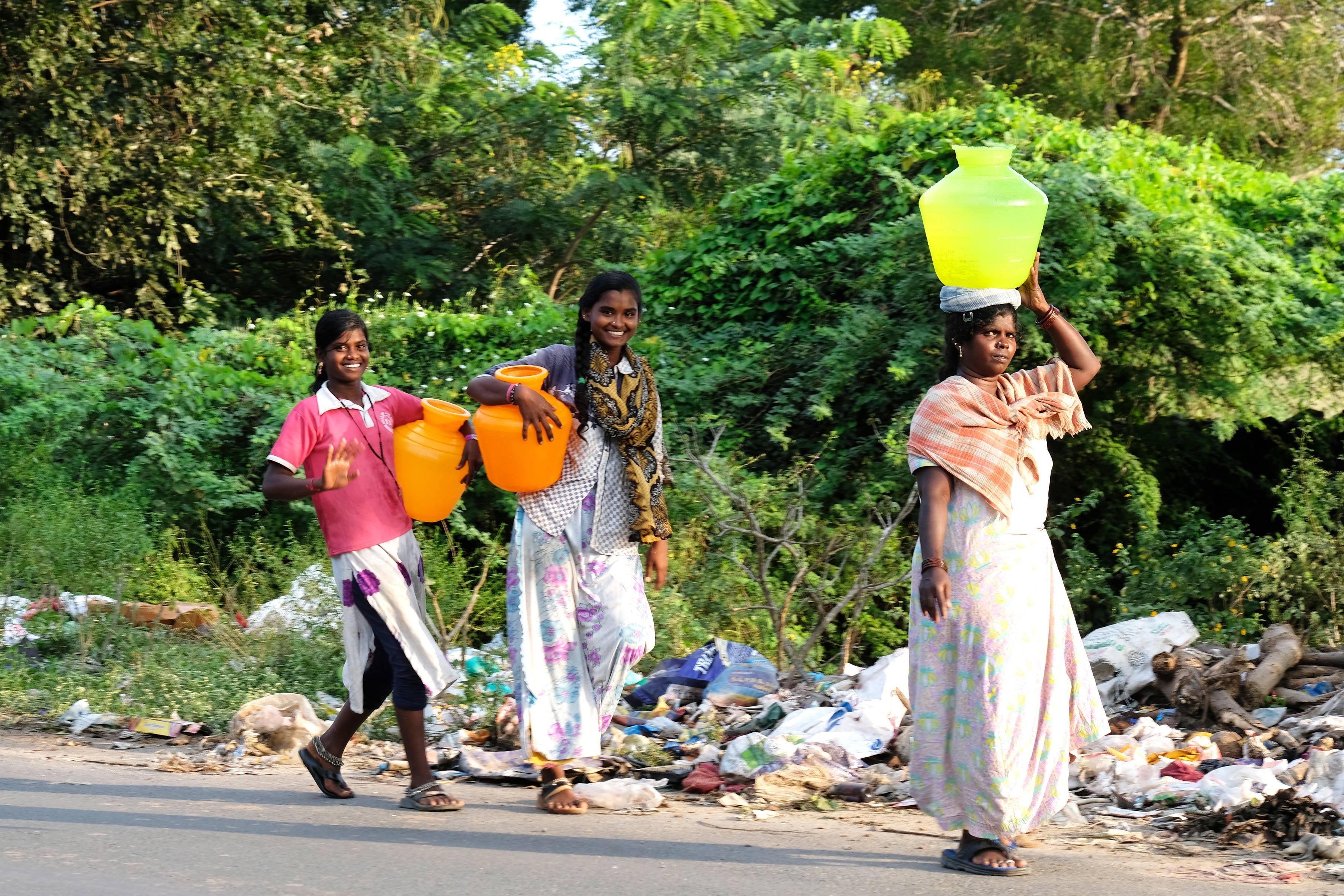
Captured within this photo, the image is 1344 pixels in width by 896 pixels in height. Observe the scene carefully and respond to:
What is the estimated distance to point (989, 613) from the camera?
400cm

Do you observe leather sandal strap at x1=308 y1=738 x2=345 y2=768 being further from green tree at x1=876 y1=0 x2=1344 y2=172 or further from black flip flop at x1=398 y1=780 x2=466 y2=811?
green tree at x1=876 y1=0 x2=1344 y2=172

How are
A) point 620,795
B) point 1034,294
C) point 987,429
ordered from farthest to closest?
point 620,795 < point 1034,294 < point 987,429

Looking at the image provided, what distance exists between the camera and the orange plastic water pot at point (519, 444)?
4.74m

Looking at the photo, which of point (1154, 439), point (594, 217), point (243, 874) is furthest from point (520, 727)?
point (594, 217)

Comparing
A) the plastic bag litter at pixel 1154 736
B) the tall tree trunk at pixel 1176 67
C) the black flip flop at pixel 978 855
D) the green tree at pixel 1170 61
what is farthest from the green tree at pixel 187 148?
the tall tree trunk at pixel 1176 67

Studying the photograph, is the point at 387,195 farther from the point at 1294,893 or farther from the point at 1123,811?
the point at 1294,893

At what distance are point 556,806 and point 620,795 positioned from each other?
249 mm

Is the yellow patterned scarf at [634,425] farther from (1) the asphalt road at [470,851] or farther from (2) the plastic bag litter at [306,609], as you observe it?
(2) the plastic bag litter at [306,609]

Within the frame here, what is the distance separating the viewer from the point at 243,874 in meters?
4.05

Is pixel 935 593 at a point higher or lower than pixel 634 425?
lower

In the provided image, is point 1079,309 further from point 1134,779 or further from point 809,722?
point 1134,779

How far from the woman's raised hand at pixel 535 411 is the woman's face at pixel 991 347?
56.6 inches

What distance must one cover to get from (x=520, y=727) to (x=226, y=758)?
1878 mm

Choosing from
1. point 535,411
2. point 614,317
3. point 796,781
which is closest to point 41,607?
point 535,411
